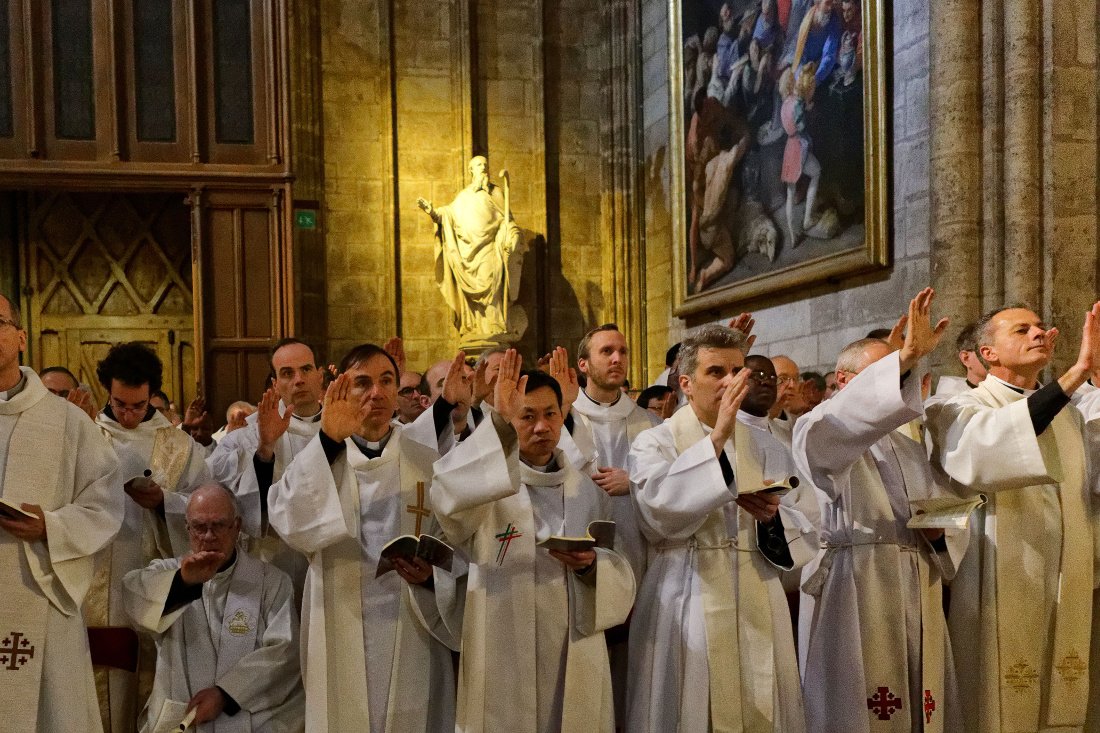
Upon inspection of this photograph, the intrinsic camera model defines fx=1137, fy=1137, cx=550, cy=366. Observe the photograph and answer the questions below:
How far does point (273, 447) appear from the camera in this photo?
4.80m

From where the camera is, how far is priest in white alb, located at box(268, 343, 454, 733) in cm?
400

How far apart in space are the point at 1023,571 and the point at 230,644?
3184 millimetres

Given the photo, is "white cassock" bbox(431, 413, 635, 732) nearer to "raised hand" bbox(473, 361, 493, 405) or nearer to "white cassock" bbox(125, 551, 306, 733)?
"raised hand" bbox(473, 361, 493, 405)

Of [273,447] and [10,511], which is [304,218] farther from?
[10,511]

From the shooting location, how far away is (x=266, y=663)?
4.45 meters

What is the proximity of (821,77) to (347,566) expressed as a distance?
6725mm

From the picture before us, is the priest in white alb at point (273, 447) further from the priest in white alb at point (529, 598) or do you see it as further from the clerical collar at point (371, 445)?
the priest in white alb at point (529, 598)

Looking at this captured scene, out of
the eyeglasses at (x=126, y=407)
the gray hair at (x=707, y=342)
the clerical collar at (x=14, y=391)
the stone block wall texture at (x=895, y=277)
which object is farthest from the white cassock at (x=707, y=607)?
the stone block wall texture at (x=895, y=277)

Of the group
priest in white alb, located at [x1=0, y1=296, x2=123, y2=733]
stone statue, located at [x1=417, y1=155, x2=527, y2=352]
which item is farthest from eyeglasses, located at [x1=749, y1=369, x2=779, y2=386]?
stone statue, located at [x1=417, y1=155, x2=527, y2=352]

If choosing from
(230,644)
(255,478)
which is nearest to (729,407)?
(255,478)

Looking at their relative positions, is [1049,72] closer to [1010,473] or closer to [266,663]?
[1010,473]

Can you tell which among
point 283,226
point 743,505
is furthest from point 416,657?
point 283,226

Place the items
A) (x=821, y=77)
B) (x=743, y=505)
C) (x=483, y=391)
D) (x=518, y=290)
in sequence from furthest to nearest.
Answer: (x=518, y=290) → (x=821, y=77) → (x=483, y=391) → (x=743, y=505)

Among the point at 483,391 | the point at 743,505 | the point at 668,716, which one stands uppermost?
the point at 483,391
